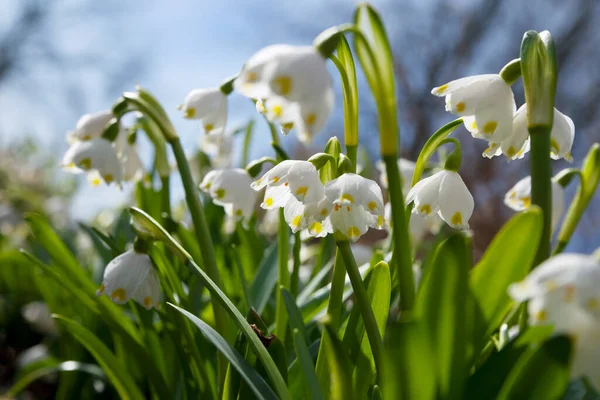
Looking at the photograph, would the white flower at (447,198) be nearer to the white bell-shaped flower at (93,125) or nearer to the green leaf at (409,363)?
the green leaf at (409,363)

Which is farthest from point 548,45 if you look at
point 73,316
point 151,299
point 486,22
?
point 486,22

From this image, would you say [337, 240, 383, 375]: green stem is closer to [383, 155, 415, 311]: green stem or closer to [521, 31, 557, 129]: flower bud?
[383, 155, 415, 311]: green stem

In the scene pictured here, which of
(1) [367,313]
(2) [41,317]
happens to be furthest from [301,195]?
(2) [41,317]

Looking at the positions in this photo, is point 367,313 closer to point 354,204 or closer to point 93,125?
point 354,204

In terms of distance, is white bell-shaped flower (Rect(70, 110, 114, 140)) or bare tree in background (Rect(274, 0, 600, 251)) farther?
bare tree in background (Rect(274, 0, 600, 251))

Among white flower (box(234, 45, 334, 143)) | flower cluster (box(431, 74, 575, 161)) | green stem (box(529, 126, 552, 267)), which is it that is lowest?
green stem (box(529, 126, 552, 267))

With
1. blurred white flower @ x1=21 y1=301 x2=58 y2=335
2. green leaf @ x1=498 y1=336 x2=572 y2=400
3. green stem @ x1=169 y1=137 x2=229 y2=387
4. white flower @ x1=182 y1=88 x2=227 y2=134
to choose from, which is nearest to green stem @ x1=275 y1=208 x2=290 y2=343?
green stem @ x1=169 y1=137 x2=229 y2=387
